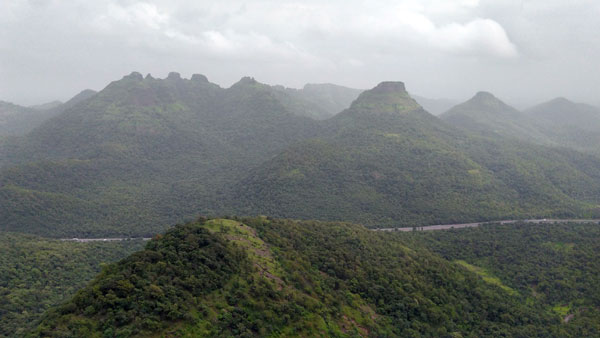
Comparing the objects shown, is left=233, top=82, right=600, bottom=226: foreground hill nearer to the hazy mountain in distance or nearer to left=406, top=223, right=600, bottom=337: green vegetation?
left=406, top=223, right=600, bottom=337: green vegetation

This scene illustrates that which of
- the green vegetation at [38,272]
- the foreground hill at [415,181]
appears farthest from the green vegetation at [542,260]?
the green vegetation at [38,272]

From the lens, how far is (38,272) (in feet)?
241

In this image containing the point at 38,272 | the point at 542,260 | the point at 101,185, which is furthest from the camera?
the point at 101,185

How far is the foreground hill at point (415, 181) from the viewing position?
404ft

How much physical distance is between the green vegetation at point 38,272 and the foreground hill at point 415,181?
53525 millimetres

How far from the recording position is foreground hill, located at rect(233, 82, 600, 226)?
12312 centimetres

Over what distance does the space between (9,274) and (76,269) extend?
1177cm

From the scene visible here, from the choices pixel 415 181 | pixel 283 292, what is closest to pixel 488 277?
pixel 283 292

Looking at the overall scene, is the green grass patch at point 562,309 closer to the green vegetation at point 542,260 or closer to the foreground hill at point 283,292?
the green vegetation at point 542,260

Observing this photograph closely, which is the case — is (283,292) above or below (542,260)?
above

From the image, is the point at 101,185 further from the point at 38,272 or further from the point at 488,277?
the point at 488,277

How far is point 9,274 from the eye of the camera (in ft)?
231

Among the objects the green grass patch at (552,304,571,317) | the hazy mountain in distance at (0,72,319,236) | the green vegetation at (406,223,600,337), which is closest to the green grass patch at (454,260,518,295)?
the green vegetation at (406,223,600,337)

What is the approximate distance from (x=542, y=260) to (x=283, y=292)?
66.6 m
